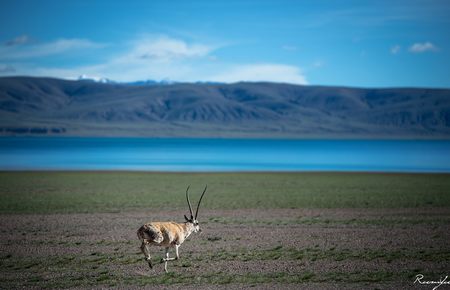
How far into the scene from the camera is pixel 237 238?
18.4 meters

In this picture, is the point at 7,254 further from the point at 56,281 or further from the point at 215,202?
the point at 215,202

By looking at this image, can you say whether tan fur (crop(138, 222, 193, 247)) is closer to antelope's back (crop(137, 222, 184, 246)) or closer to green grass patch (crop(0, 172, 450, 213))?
antelope's back (crop(137, 222, 184, 246))

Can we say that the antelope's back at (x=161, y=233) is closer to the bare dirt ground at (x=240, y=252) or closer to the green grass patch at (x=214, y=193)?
the bare dirt ground at (x=240, y=252)

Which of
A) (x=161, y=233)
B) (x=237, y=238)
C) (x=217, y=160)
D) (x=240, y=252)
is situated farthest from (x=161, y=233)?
(x=217, y=160)

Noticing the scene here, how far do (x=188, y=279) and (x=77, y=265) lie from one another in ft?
10.7

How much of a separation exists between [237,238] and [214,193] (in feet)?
51.6

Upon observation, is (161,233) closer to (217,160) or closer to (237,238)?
(237,238)

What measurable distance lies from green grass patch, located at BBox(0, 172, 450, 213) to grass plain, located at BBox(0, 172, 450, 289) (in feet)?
0.32

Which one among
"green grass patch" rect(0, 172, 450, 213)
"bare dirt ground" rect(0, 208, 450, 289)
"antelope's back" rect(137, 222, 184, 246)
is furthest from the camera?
"green grass patch" rect(0, 172, 450, 213)

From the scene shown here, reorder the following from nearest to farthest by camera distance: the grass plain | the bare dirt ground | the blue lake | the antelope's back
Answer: the bare dirt ground
the antelope's back
the grass plain
the blue lake

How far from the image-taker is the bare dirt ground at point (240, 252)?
12945mm

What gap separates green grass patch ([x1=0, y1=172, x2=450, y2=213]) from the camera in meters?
27.5

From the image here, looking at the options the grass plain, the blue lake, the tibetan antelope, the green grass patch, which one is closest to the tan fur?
the tibetan antelope

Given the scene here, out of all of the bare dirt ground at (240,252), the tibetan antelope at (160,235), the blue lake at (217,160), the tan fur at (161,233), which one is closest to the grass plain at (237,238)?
the bare dirt ground at (240,252)
